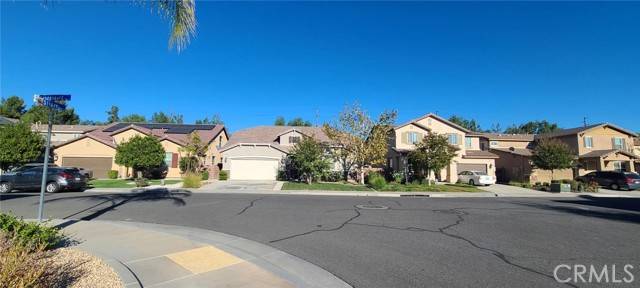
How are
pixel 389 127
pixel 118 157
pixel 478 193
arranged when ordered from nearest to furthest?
pixel 478 193 < pixel 118 157 < pixel 389 127

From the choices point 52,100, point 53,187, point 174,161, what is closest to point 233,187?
point 53,187

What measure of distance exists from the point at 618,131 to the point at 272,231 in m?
45.2

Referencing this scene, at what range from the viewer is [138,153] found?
25688 mm

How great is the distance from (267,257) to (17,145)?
29.0 metres

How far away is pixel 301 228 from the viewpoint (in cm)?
870

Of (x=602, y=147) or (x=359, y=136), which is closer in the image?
(x=359, y=136)

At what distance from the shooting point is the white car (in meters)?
28.2

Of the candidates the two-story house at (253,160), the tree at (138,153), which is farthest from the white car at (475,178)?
the tree at (138,153)

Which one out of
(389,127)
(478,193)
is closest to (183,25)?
(478,193)

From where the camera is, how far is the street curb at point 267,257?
4.90m

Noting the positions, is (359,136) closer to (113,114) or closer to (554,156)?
(554,156)

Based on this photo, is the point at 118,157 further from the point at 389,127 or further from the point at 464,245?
the point at 464,245
